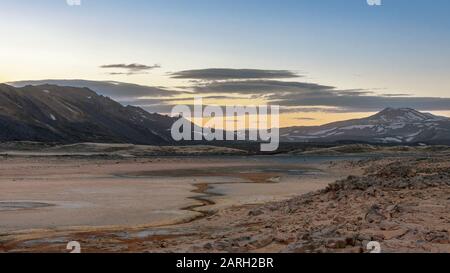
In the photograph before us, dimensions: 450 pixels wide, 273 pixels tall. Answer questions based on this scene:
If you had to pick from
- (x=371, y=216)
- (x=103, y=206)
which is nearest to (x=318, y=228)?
(x=371, y=216)

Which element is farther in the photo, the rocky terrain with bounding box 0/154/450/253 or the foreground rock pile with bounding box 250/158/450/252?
the rocky terrain with bounding box 0/154/450/253

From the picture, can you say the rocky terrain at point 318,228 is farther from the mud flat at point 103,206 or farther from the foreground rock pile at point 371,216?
the mud flat at point 103,206

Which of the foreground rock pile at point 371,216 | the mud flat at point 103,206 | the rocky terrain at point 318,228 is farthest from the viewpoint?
the mud flat at point 103,206

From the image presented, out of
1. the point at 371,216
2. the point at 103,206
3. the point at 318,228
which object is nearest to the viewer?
the point at 318,228

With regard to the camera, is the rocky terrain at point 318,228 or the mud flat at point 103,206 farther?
the mud flat at point 103,206

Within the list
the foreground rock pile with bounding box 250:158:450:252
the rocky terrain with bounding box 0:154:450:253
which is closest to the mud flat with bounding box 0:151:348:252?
the rocky terrain with bounding box 0:154:450:253

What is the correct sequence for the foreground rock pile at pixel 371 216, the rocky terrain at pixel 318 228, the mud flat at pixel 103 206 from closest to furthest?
the foreground rock pile at pixel 371 216, the rocky terrain at pixel 318 228, the mud flat at pixel 103 206

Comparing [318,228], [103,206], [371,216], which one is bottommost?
[103,206]

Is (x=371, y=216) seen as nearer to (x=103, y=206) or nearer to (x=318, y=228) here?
(x=318, y=228)

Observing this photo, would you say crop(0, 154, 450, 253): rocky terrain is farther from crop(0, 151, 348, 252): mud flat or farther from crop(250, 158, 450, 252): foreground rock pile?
crop(0, 151, 348, 252): mud flat

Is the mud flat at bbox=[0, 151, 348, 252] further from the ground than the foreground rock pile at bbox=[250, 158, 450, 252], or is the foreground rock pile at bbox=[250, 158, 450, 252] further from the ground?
the foreground rock pile at bbox=[250, 158, 450, 252]

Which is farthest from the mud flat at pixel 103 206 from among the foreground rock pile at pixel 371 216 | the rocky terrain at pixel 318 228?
the foreground rock pile at pixel 371 216
